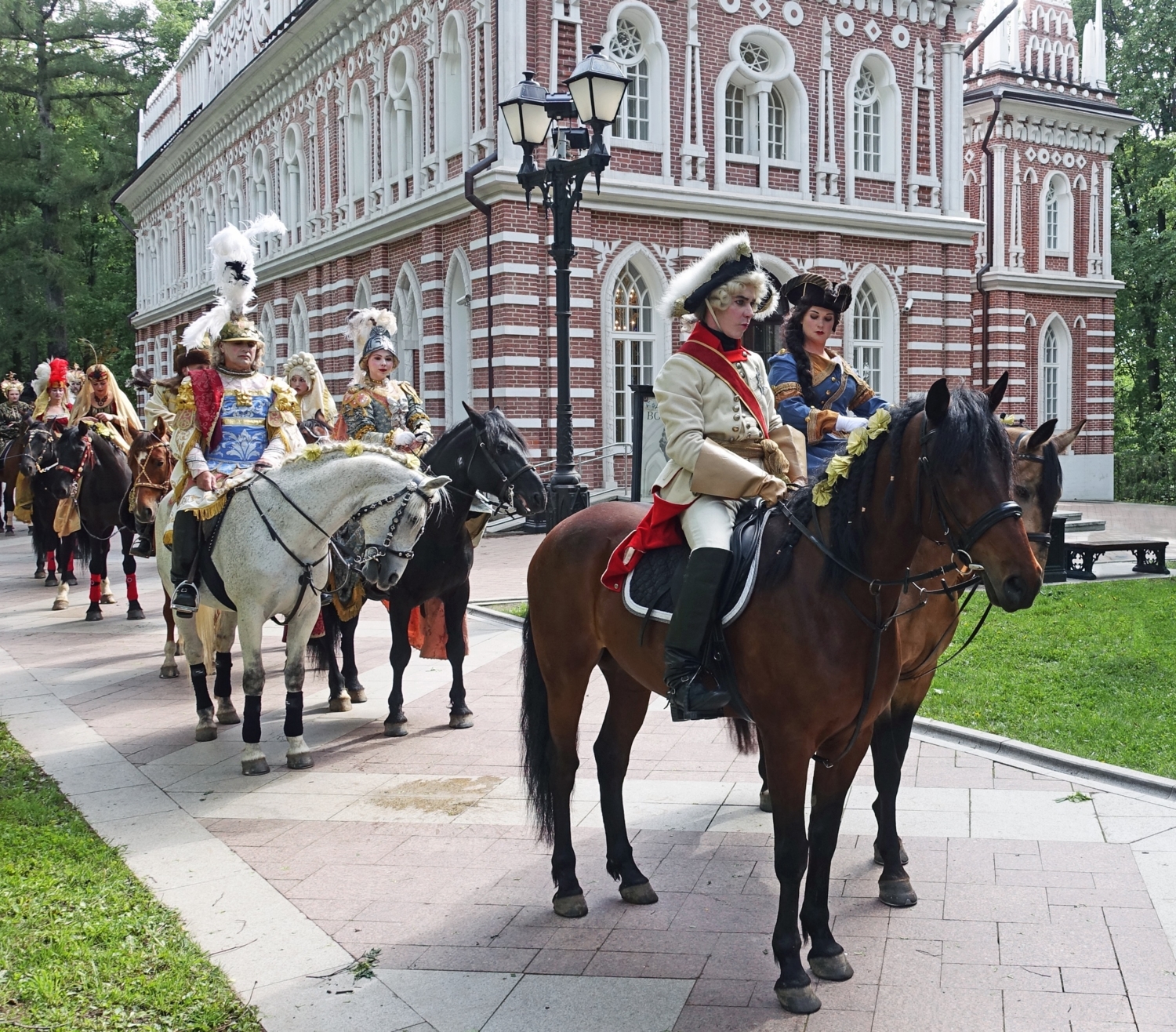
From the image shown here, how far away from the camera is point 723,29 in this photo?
2433 centimetres

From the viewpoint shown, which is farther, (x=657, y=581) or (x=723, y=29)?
(x=723, y=29)

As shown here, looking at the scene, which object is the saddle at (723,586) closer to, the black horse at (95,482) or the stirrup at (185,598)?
the stirrup at (185,598)

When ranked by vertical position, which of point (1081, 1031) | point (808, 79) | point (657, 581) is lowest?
point (1081, 1031)

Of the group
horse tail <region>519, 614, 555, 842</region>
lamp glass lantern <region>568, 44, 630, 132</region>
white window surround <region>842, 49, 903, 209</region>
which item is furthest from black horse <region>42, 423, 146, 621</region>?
white window surround <region>842, 49, 903, 209</region>

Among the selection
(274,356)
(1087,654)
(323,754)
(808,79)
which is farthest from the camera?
(274,356)

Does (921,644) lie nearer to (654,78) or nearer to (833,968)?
(833,968)

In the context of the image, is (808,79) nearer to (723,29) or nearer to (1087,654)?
(723,29)

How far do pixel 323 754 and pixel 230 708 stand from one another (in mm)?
1244

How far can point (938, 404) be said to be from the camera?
426 cm

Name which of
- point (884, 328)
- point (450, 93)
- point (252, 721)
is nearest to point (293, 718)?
point (252, 721)

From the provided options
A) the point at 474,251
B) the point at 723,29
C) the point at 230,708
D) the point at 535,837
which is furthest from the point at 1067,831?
the point at 723,29

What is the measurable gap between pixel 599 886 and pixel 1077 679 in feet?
18.5

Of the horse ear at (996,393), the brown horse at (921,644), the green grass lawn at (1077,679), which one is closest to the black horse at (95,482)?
the green grass lawn at (1077,679)

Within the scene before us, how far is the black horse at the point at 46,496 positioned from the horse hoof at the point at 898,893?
490 inches
